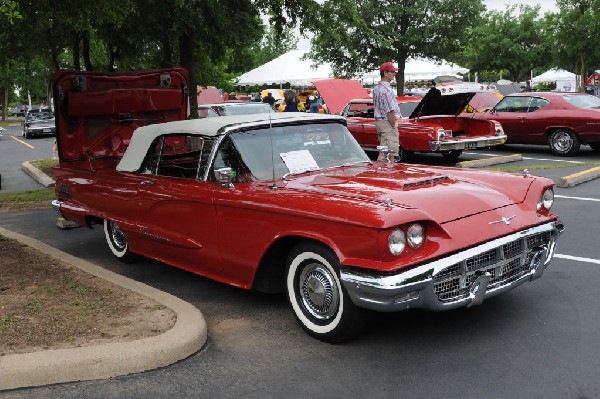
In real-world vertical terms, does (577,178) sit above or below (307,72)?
below

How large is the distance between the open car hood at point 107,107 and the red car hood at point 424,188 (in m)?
4.03

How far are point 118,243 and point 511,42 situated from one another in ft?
158

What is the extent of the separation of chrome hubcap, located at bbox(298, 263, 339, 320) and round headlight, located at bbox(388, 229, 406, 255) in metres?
0.54

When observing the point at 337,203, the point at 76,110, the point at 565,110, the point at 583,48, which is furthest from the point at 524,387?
the point at 583,48

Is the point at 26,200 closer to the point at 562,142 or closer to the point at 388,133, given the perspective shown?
the point at 388,133

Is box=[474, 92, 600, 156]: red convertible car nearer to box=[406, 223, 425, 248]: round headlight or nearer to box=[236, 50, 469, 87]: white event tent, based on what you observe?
box=[406, 223, 425, 248]: round headlight

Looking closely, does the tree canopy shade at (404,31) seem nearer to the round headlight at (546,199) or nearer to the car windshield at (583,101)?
the car windshield at (583,101)

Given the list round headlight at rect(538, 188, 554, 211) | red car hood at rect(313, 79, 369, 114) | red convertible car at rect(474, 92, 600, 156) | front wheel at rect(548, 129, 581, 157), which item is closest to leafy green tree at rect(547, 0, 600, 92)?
red car hood at rect(313, 79, 369, 114)

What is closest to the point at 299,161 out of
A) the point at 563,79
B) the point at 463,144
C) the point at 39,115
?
the point at 463,144

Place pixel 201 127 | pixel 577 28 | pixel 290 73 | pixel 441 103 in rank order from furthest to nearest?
pixel 290 73, pixel 577 28, pixel 441 103, pixel 201 127

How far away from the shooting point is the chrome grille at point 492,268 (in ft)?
13.4

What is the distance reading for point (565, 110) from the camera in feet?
48.0

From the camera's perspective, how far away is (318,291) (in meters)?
4.38

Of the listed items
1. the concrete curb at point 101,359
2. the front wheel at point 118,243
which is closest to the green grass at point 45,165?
the front wheel at point 118,243
